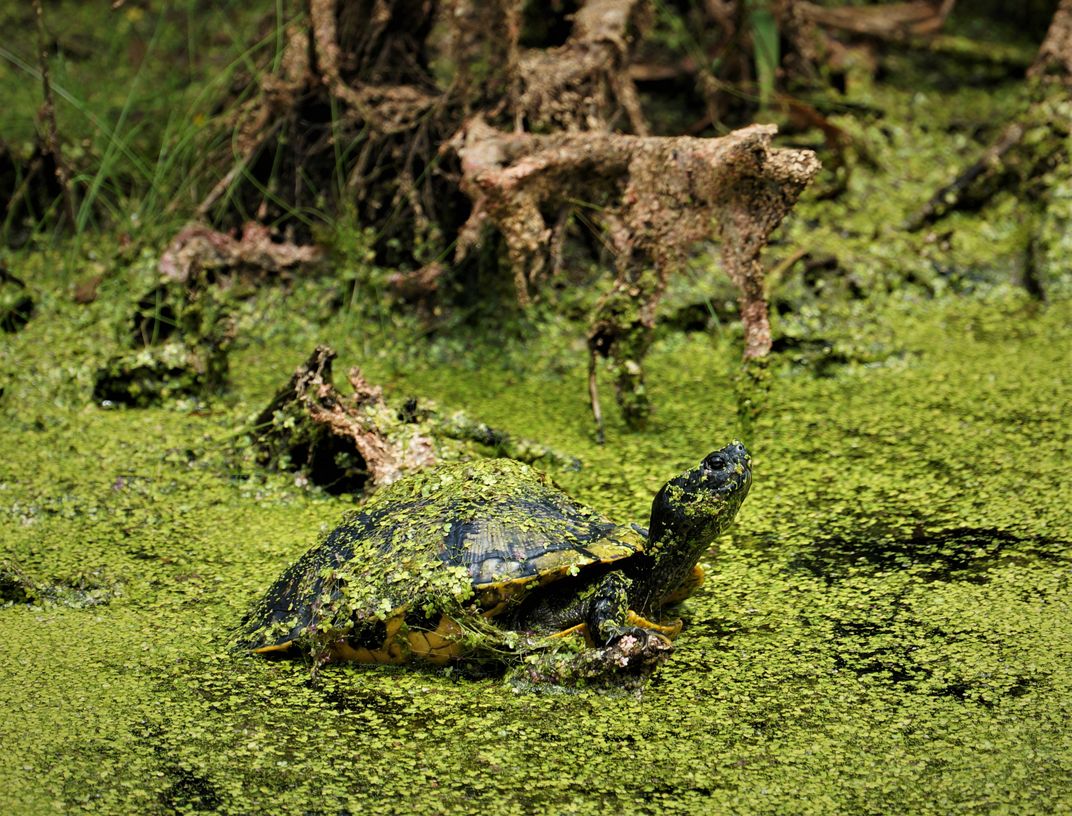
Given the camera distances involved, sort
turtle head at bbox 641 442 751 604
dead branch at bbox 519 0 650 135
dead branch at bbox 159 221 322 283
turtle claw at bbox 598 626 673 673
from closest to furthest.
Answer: turtle claw at bbox 598 626 673 673
turtle head at bbox 641 442 751 604
dead branch at bbox 519 0 650 135
dead branch at bbox 159 221 322 283

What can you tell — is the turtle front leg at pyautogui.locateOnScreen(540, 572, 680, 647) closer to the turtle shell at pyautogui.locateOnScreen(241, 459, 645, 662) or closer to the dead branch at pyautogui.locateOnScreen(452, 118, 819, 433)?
the turtle shell at pyautogui.locateOnScreen(241, 459, 645, 662)

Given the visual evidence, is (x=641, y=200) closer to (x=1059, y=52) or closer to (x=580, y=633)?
(x=580, y=633)

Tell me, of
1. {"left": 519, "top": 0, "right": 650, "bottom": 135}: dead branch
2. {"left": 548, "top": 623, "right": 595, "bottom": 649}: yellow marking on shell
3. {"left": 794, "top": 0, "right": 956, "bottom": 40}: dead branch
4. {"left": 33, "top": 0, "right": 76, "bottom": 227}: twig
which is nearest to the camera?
{"left": 548, "top": 623, "right": 595, "bottom": 649}: yellow marking on shell

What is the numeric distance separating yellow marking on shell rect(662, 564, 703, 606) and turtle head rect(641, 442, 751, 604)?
9cm

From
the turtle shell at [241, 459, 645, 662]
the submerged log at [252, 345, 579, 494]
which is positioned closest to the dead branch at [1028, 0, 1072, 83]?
the submerged log at [252, 345, 579, 494]

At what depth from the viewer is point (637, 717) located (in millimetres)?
2746

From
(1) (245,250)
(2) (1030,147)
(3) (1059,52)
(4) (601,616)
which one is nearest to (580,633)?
(4) (601,616)

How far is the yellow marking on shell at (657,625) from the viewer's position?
9.83ft

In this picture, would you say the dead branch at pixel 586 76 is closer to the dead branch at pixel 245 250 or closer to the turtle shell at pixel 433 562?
the dead branch at pixel 245 250

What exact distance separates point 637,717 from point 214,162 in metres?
4.22

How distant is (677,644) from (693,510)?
1.13 ft

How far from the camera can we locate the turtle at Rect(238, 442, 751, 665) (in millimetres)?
2926

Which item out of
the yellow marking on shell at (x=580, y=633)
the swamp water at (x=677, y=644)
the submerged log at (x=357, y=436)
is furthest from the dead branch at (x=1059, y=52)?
the yellow marking on shell at (x=580, y=633)

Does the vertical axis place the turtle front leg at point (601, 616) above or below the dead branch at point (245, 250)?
above
